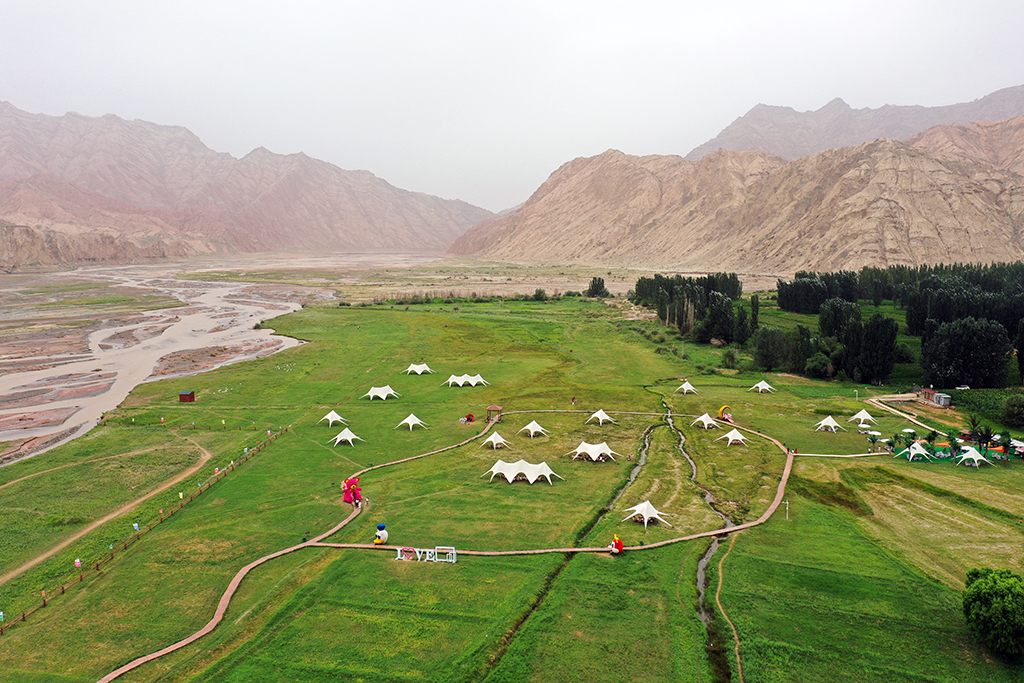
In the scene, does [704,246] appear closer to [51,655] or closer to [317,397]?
[317,397]

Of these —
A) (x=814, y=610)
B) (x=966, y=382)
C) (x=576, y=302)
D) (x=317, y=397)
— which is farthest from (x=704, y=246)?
(x=814, y=610)

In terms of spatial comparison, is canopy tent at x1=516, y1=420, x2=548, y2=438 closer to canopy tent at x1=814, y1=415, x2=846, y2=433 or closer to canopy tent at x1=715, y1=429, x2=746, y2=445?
canopy tent at x1=715, y1=429, x2=746, y2=445

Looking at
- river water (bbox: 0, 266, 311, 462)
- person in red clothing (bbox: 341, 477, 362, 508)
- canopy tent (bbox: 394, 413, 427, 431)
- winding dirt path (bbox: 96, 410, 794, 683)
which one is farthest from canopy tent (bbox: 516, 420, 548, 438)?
river water (bbox: 0, 266, 311, 462)

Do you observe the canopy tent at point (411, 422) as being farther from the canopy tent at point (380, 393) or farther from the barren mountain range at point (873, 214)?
the barren mountain range at point (873, 214)

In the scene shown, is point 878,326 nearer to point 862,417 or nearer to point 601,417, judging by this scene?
point 862,417

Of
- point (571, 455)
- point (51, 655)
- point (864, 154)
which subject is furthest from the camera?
point (864, 154)

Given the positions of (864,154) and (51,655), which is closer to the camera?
(51,655)
